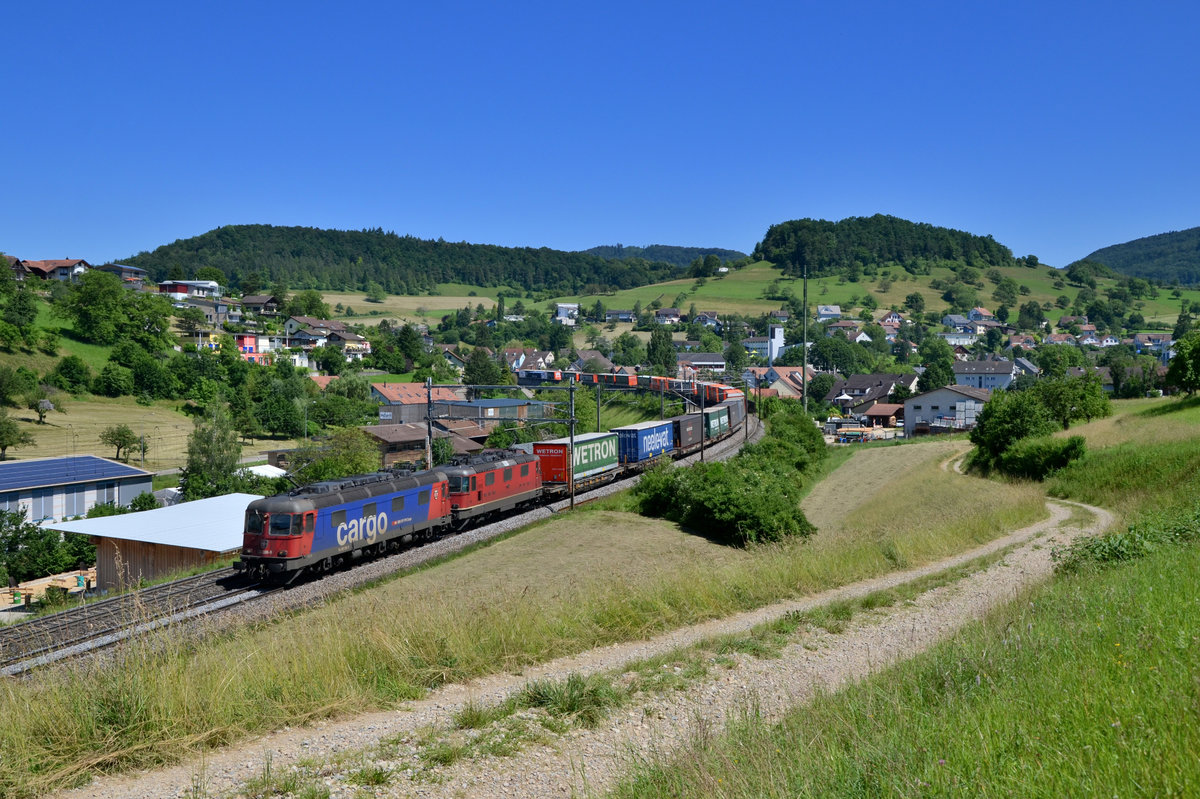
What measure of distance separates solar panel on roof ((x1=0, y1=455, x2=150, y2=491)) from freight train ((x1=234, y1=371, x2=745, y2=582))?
105ft

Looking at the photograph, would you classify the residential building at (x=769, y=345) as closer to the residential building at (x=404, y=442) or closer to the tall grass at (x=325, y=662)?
the residential building at (x=404, y=442)

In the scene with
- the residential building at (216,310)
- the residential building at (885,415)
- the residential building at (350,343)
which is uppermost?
the residential building at (216,310)

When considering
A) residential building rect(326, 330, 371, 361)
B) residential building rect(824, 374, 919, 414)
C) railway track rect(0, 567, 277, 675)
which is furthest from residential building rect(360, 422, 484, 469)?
residential building rect(326, 330, 371, 361)

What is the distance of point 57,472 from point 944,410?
77.9 metres

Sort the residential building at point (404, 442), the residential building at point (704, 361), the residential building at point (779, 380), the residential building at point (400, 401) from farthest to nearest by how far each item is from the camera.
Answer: the residential building at point (704, 361) < the residential building at point (779, 380) < the residential building at point (400, 401) < the residential building at point (404, 442)

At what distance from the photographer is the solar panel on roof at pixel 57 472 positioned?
159ft

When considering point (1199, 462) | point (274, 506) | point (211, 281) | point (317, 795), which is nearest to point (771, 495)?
point (1199, 462)

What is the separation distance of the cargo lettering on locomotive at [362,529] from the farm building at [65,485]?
105ft

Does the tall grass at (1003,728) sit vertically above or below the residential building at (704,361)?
above

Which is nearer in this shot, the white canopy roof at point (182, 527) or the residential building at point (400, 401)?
the white canopy roof at point (182, 527)

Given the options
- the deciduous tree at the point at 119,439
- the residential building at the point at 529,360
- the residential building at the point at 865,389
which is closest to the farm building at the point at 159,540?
the deciduous tree at the point at 119,439

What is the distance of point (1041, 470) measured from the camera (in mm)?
35969

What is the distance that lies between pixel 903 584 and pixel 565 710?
28.6 ft

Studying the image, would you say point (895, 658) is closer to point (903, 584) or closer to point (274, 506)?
point (903, 584)
